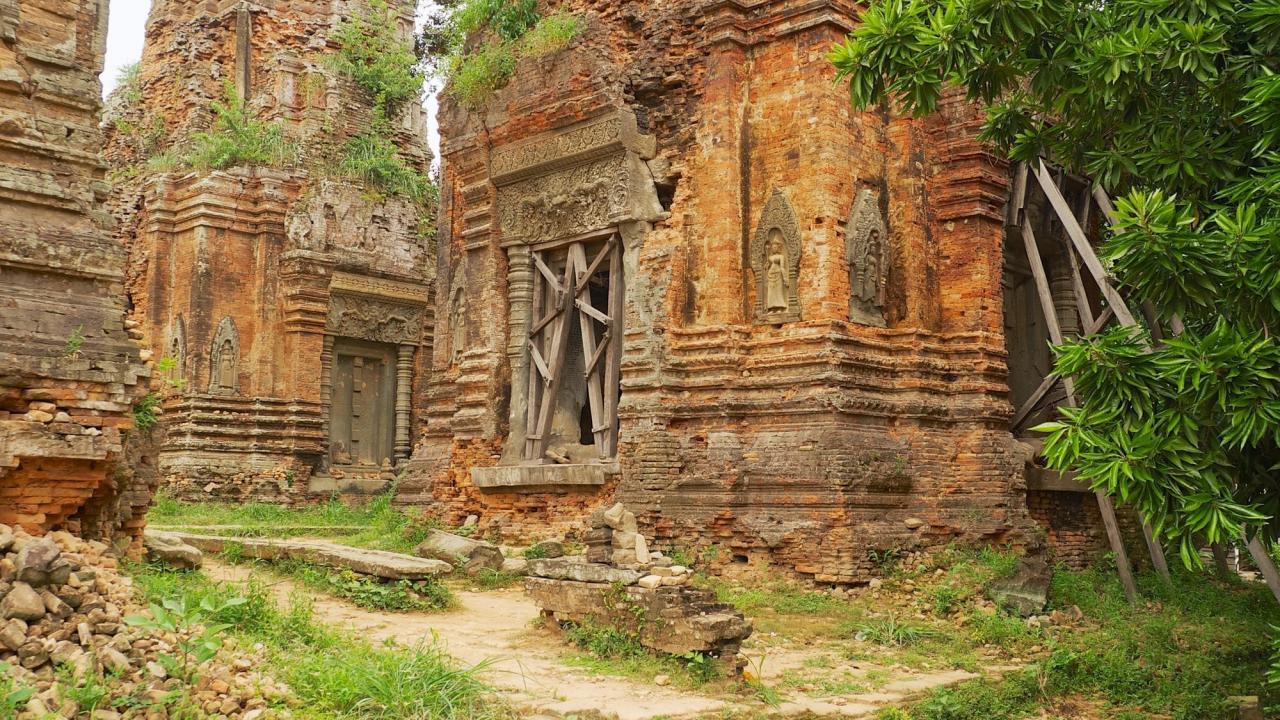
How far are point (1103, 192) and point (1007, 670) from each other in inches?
214

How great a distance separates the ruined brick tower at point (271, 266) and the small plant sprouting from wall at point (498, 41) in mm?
5426

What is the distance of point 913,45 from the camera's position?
6996 mm

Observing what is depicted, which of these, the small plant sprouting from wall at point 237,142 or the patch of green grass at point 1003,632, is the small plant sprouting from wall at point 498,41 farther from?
the patch of green grass at point 1003,632

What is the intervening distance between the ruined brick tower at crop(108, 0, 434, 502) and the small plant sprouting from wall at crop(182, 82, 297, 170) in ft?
0.52

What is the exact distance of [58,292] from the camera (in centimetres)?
700

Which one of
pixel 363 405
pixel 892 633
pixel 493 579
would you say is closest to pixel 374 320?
pixel 363 405

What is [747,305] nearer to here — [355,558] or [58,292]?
[355,558]

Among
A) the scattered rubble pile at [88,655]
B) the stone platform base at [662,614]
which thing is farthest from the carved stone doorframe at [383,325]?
the scattered rubble pile at [88,655]

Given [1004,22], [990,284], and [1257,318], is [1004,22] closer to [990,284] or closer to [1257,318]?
[1257,318]

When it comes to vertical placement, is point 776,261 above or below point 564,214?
below

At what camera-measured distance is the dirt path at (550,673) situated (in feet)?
20.9

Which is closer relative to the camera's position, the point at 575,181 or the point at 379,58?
the point at 575,181

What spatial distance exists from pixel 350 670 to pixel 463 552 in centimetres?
523

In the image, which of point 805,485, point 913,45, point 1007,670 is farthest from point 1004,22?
point 805,485
